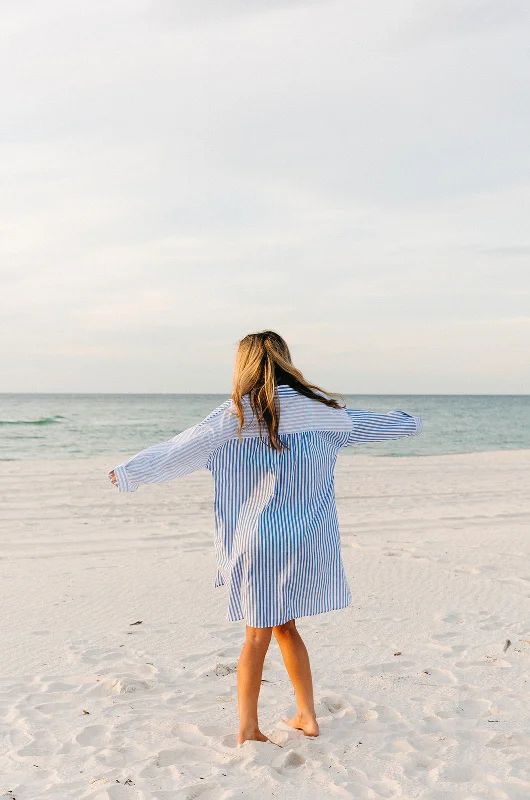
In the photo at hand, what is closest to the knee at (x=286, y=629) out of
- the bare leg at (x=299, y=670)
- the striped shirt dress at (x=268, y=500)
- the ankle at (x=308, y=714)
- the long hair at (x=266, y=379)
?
the bare leg at (x=299, y=670)

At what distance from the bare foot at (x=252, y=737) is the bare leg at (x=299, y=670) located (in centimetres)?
18

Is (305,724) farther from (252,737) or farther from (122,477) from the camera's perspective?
(122,477)

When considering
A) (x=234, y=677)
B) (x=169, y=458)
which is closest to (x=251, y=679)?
(x=234, y=677)

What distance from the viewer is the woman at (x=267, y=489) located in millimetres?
3125

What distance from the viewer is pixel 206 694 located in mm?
3902

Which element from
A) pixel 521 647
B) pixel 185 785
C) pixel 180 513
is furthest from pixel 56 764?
Answer: pixel 180 513

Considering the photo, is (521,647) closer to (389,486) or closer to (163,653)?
(163,653)

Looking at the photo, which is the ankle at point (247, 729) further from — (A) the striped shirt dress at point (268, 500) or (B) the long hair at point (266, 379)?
(B) the long hair at point (266, 379)

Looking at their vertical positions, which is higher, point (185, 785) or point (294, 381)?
point (294, 381)

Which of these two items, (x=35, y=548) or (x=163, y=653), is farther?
(x=35, y=548)

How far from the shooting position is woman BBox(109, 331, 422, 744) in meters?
3.12

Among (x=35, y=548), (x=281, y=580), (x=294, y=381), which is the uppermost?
(x=294, y=381)

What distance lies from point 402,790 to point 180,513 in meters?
8.00

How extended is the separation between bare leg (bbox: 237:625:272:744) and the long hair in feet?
2.75
